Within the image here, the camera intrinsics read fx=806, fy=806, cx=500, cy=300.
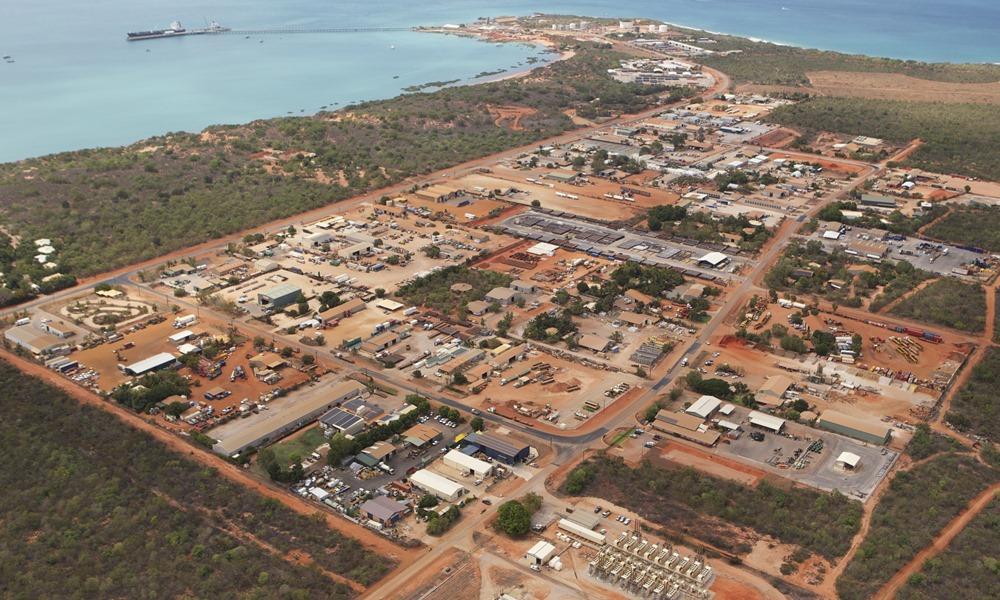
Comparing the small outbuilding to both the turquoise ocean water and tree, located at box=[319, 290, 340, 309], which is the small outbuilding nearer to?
tree, located at box=[319, 290, 340, 309]

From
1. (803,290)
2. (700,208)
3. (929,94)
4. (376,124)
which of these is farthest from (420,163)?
(929,94)

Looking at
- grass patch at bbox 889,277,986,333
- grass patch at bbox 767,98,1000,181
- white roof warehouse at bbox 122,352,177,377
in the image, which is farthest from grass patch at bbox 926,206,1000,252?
white roof warehouse at bbox 122,352,177,377

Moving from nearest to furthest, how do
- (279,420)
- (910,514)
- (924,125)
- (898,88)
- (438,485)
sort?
(910,514) < (438,485) < (279,420) < (924,125) < (898,88)

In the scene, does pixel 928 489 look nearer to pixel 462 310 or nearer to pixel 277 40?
pixel 462 310

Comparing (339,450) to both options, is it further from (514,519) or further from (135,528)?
(514,519)

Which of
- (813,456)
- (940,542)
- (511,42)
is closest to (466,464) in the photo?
(813,456)

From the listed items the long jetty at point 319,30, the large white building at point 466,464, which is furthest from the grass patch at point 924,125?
the long jetty at point 319,30
